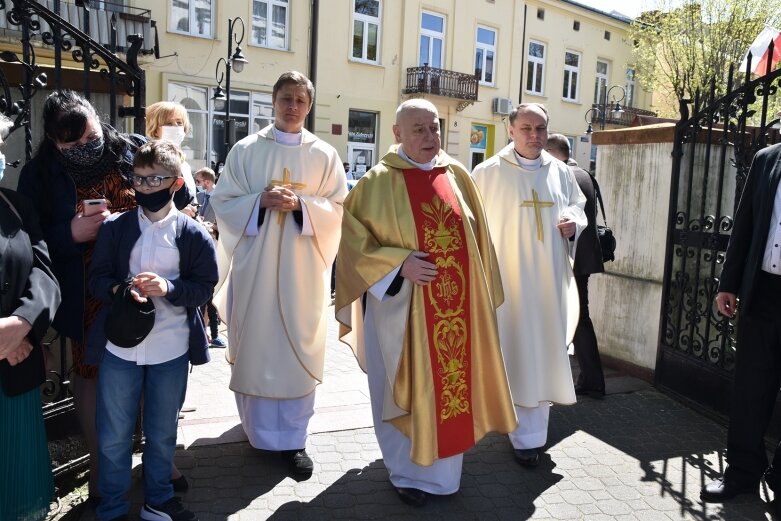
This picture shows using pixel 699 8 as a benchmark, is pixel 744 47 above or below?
below

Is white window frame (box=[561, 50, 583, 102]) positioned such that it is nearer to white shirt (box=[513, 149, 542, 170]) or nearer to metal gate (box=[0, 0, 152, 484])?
white shirt (box=[513, 149, 542, 170])

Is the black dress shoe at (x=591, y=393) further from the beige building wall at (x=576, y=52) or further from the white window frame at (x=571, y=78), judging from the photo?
the white window frame at (x=571, y=78)

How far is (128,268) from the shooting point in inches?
114

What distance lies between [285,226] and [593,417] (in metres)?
2.44

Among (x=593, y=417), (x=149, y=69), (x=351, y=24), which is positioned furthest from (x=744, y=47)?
(x=593, y=417)

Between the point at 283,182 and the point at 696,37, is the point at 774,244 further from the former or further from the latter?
the point at 696,37

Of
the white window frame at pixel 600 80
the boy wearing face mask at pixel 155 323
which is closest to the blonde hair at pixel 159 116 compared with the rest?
the boy wearing face mask at pixel 155 323

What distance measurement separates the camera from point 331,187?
4.00 meters

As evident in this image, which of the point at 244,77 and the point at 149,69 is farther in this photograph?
the point at 244,77

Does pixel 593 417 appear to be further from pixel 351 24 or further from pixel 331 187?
pixel 351 24

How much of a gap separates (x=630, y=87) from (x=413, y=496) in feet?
97.7

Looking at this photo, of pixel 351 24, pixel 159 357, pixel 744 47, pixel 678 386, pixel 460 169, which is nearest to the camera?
pixel 159 357

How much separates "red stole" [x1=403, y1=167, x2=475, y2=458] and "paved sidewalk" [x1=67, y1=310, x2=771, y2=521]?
411mm

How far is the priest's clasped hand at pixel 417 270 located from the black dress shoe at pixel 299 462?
1.20m
